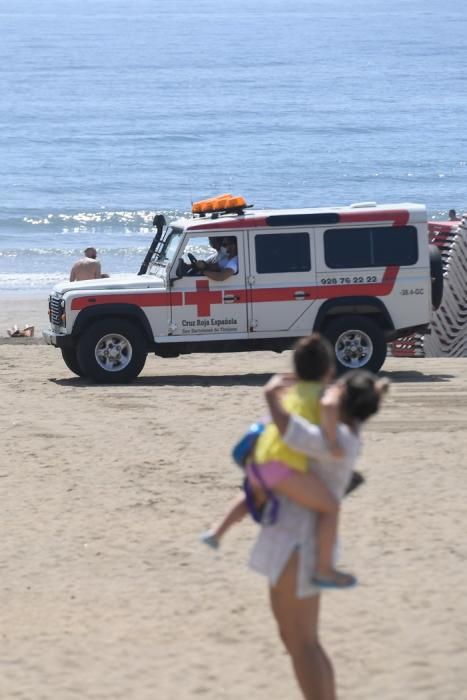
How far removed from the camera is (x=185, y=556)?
9211mm

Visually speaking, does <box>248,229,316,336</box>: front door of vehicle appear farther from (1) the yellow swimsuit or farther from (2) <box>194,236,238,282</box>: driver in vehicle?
(1) the yellow swimsuit

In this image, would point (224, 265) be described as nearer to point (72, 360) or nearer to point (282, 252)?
point (282, 252)

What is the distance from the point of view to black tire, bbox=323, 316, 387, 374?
15.3 metres

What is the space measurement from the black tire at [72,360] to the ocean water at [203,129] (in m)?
15.9

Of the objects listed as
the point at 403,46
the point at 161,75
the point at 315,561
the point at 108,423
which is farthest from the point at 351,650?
the point at 403,46

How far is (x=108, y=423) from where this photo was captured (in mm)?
13328

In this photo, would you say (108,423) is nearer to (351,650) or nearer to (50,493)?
(50,493)

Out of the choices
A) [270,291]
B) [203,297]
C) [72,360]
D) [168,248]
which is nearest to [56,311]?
[72,360]

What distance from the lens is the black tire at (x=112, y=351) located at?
50.2ft

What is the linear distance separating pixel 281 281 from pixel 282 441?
9.76 meters

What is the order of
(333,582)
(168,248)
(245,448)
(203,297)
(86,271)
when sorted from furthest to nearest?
(86,271), (168,248), (203,297), (245,448), (333,582)

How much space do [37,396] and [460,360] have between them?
5355 millimetres

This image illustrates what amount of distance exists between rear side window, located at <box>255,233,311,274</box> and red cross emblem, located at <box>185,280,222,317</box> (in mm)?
540

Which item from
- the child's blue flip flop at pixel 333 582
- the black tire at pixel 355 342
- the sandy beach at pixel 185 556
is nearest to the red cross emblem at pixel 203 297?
the sandy beach at pixel 185 556
